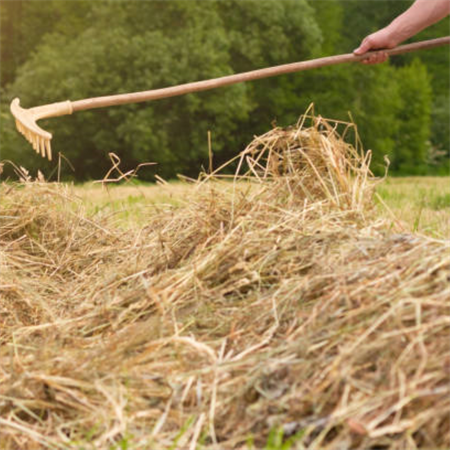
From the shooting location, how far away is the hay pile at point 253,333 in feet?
5.09

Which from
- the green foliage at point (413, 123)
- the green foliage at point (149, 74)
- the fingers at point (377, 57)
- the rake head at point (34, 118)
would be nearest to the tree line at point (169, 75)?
the green foliage at point (149, 74)

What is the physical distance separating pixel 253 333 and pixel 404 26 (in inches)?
91.8

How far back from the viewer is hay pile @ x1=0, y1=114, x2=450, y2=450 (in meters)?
1.55

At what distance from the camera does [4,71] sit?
24031 millimetres

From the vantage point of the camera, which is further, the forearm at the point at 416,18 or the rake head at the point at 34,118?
the forearm at the point at 416,18

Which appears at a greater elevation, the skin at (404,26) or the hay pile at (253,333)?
the skin at (404,26)

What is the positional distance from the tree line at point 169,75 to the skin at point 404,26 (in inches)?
639

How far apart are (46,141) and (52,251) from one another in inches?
19.9

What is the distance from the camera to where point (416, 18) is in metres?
3.73

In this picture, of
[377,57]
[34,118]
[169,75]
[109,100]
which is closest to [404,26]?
[377,57]

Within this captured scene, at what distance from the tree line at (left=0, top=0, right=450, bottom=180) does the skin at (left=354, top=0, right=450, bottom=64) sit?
16234 millimetres

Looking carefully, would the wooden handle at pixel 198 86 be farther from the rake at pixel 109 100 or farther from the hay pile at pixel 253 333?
the hay pile at pixel 253 333

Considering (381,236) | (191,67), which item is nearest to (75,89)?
(191,67)

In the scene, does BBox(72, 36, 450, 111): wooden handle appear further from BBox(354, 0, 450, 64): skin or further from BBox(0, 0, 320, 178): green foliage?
BBox(0, 0, 320, 178): green foliage
